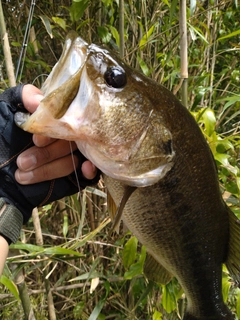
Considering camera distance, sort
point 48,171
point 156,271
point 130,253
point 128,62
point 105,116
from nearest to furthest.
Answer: point 105,116 < point 48,171 < point 156,271 < point 130,253 < point 128,62

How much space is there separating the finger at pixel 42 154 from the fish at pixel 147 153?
0.06 metres

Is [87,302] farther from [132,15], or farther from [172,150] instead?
[132,15]

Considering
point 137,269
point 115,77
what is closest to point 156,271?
point 137,269

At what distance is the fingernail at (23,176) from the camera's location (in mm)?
616

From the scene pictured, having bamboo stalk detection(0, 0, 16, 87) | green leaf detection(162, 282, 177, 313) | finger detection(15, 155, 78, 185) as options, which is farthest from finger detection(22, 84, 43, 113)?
green leaf detection(162, 282, 177, 313)

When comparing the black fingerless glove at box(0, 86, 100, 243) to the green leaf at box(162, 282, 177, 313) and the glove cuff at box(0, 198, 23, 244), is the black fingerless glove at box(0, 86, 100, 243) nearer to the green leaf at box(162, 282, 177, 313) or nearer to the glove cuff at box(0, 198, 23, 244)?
the glove cuff at box(0, 198, 23, 244)

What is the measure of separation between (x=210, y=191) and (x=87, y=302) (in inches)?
37.2

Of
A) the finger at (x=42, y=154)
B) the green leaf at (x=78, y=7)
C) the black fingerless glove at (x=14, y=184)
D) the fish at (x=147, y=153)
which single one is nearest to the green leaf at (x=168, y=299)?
the fish at (x=147, y=153)

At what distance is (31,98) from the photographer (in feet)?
1.84

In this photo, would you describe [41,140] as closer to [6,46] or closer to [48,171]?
[48,171]

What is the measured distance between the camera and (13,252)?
89 cm

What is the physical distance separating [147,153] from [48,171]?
196 millimetres

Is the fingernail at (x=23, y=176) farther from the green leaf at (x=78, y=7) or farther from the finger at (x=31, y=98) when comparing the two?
the green leaf at (x=78, y=7)

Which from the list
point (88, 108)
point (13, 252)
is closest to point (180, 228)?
point (88, 108)
